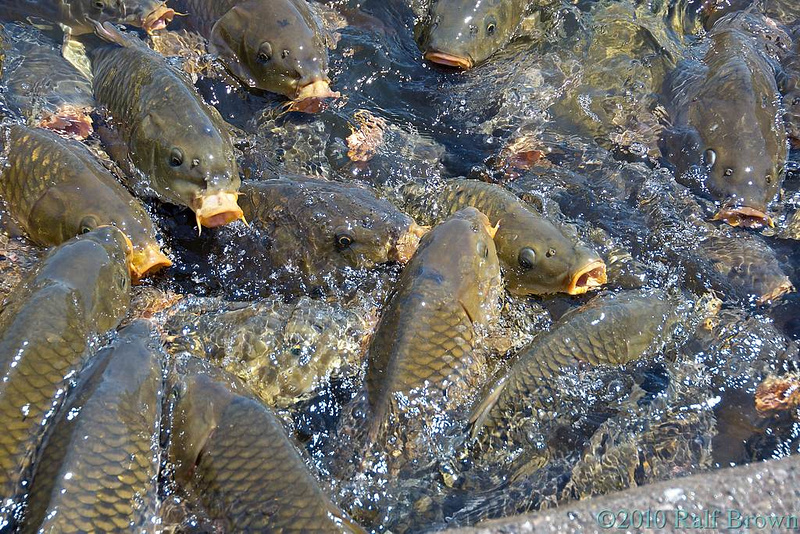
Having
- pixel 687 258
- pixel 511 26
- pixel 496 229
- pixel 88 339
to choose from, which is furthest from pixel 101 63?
pixel 687 258

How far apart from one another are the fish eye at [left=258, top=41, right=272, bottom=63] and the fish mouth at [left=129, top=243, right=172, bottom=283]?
132cm

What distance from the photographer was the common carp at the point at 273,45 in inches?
152

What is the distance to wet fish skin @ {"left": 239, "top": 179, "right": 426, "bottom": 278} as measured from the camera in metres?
3.25

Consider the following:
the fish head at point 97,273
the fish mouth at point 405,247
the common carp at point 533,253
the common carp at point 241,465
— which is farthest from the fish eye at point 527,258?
the fish head at point 97,273

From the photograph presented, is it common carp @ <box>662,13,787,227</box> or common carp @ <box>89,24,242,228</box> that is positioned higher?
common carp @ <box>662,13,787,227</box>

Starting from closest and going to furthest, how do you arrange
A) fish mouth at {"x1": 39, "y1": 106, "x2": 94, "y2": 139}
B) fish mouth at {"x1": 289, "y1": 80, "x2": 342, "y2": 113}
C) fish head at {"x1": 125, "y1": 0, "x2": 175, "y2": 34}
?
1. fish mouth at {"x1": 39, "y1": 106, "x2": 94, "y2": 139}
2. fish mouth at {"x1": 289, "y1": 80, "x2": 342, "y2": 113}
3. fish head at {"x1": 125, "y1": 0, "x2": 175, "y2": 34}

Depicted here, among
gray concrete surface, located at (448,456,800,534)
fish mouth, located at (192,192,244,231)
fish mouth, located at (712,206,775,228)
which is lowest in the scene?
fish mouth, located at (192,192,244,231)

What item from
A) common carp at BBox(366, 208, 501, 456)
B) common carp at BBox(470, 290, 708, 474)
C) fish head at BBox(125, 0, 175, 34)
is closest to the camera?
common carp at BBox(366, 208, 501, 456)

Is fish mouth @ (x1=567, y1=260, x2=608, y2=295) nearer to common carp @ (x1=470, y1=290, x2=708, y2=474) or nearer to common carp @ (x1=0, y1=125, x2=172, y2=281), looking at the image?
common carp @ (x1=470, y1=290, x2=708, y2=474)

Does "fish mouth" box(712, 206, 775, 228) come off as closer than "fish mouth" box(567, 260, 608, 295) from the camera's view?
No

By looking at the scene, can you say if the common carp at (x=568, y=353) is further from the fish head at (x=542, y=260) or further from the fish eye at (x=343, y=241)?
the fish eye at (x=343, y=241)

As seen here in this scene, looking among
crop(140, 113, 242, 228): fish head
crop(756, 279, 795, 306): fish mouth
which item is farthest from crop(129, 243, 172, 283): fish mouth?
crop(756, 279, 795, 306): fish mouth

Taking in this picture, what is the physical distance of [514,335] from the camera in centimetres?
314

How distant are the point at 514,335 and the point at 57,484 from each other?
74.4 inches
